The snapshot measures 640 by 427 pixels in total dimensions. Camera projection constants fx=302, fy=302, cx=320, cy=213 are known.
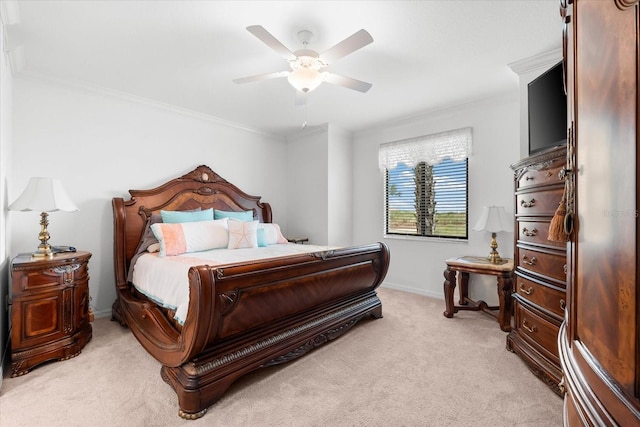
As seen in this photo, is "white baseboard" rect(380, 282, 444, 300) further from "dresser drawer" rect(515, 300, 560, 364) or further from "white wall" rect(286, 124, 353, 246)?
"dresser drawer" rect(515, 300, 560, 364)

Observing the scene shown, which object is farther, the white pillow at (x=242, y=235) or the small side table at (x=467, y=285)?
the white pillow at (x=242, y=235)

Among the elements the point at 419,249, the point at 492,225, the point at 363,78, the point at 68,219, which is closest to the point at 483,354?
the point at 492,225

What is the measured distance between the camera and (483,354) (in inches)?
94.9

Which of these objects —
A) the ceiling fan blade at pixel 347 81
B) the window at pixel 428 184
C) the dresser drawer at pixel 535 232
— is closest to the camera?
the dresser drawer at pixel 535 232

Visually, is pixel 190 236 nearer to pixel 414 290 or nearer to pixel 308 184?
pixel 308 184

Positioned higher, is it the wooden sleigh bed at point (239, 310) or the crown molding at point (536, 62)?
the crown molding at point (536, 62)

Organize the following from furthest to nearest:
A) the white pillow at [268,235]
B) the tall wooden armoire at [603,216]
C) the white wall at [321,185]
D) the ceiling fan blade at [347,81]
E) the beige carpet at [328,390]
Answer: the white wall at [321,185], the white pillow at [268,235], the ceiling fan blade at [347,81], the beige carpet at [328,390], the tall wooden armoire at [603,216]

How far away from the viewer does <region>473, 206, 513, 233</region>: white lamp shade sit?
3221 mm

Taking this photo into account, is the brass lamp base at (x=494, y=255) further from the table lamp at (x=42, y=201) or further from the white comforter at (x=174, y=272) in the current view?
the table lamp at (x=42, y=201)

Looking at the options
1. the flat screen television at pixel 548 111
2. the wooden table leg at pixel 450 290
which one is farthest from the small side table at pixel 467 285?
the flat screen television at pixel 548 111

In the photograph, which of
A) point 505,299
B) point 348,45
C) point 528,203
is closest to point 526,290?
point 528,203

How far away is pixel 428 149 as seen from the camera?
412 cm

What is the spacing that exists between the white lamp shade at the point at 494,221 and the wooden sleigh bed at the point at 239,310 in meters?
1.12

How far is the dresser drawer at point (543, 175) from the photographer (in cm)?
186
